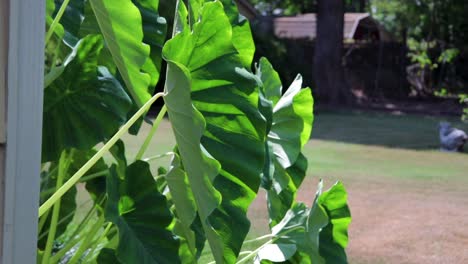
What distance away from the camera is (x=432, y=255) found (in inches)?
199

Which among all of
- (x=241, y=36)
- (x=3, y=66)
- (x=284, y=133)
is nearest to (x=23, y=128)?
(x=3, y=66)

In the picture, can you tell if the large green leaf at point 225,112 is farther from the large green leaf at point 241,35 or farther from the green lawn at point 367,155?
the green lawn at point 367,155

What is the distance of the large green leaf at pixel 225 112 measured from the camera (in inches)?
91.7

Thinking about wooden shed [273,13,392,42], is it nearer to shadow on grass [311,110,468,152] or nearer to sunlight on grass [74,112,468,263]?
shadow on grass [311,110,468,152]

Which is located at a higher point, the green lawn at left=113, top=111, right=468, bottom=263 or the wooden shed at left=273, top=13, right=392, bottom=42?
the green lawn at left=113, top=111, right=468, bottom=263

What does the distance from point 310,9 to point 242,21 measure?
1501 inches

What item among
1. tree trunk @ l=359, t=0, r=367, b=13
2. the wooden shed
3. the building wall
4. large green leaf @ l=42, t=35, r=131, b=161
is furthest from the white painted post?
tree trunk @ l=359, t=0, r=367, b=13

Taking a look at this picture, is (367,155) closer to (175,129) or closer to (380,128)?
(380,128)

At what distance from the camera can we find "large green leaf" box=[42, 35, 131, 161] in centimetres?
275

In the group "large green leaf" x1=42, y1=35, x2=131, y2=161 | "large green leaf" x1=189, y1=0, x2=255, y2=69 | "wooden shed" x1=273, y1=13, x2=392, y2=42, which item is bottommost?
"wooden shed" x1=273, y1=13, x2=392, y2=42

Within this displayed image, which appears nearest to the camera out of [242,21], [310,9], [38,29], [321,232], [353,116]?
[38,29]

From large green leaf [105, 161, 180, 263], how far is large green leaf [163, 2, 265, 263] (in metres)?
0.18

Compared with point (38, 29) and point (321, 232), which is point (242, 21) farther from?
point (38, 29)

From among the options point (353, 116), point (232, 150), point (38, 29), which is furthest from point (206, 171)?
point (353, 116)
